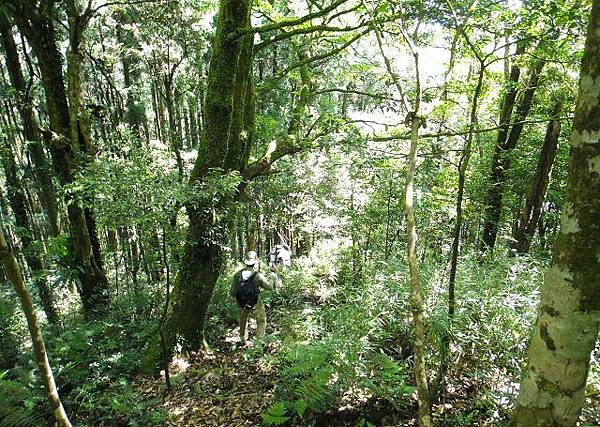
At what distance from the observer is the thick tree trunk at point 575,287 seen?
1.71m

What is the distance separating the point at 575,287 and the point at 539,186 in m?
8.13

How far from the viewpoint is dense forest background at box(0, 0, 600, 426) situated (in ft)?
10.0

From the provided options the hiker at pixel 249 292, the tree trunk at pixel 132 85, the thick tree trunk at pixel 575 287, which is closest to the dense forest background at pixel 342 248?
the thick tree trunk at pixel 575 287

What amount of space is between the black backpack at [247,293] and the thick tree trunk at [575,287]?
235 inches

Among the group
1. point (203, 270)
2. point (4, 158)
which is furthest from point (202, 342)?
point (4, 158)

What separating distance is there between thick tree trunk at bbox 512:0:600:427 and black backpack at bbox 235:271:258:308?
5.96 meters

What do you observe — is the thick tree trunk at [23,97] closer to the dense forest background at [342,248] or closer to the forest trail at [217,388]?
the dense forest background at [342,248]

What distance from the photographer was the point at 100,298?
8.43m

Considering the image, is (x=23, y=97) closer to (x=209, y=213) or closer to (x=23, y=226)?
(x=23, y=226)

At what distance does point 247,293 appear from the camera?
7449 mm

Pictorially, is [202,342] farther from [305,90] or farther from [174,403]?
[305,90]

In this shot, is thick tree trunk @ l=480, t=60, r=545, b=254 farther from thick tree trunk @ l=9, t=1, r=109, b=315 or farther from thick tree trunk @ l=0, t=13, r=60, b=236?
thick tree trunk @ l=0, t=13, r=60, b=236

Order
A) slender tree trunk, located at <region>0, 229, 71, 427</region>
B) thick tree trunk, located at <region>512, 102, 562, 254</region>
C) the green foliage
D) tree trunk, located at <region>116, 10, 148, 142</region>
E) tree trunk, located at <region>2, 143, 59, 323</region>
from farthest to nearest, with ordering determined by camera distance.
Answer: tree trunk, located at <region>116, 10, 148, 142</region>, tree trunk, located at <region>2, 143, 59, 323</region>, thick tree trunk, located at <region>512, 102, 562, 254</region>, the green foliage, slender tree trunk, located at <region>0, 229, 71, 427</region>

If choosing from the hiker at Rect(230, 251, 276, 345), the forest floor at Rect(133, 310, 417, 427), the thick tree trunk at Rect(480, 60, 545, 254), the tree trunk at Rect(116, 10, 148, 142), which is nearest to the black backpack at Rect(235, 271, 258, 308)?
the hiker at Rect(230, 251, 276, 345)
